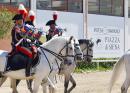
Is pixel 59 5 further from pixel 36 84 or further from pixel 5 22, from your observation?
pixel 36 84

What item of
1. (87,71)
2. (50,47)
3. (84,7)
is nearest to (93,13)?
(84,7)

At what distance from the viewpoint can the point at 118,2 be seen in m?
40.7

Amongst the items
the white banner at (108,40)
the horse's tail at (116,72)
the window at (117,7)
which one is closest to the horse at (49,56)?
the horse's tail at (116,72)

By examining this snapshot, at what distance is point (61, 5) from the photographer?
34.9 m

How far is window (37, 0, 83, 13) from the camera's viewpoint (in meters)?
33.4

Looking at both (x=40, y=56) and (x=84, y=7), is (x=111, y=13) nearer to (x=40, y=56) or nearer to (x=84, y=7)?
(x=84, y=7)

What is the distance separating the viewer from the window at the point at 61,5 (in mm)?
33438

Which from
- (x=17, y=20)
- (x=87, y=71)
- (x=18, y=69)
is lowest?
(x=87, y=71)

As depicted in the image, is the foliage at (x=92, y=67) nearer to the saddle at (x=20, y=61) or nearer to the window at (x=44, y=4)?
the window at (x=44, y=4)

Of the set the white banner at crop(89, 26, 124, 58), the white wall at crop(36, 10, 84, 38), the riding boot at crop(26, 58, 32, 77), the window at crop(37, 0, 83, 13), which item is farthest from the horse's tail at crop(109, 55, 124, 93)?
the white banner at crop(89, 26, 124, 58)

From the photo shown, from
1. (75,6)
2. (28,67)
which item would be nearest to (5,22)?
(75,6)

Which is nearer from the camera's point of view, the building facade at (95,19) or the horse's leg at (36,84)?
the horse's leg at (36,84)

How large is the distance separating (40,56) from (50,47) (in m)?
0.41

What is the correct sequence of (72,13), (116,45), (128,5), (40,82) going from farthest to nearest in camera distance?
(128,5)
(116,45)
(72,13)
(40,82)
